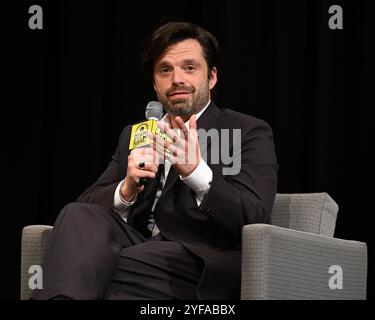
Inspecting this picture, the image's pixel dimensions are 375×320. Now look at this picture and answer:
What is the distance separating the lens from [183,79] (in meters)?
2.36

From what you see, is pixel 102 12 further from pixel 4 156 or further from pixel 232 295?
pixel 232 295

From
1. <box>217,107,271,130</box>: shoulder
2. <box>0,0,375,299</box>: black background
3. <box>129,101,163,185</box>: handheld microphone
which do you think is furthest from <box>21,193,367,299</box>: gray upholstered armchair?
<box>0,0,375,299</box>: black background

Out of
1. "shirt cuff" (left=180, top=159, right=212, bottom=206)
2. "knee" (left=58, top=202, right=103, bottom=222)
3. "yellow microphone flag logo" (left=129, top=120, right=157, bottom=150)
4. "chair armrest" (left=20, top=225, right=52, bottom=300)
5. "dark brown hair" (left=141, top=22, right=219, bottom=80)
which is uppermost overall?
"dark brown hair" (left=141, top=22, right=219, bottom=80)

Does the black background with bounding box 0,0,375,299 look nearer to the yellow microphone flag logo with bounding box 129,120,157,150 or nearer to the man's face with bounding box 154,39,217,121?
the man's face with bounding box 154,39,217,121

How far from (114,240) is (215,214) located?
270 mm

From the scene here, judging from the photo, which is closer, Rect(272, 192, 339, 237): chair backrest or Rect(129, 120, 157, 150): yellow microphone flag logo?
Rect(129, 120, 157, 150): yellow microphone flag logo

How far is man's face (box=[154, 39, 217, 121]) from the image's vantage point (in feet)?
7.72

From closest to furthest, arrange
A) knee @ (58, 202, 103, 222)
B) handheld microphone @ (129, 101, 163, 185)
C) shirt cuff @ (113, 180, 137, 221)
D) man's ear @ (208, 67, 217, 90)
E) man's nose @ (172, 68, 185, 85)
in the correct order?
knee @ (58, 202, 103, 222) → handheld microphone @ (129, 101, 163, 185) → shirt cuff @ (113, 180, 137, 221) → man's nose @ (172, 68, 185, 85) → man's ear @ (208, 67, 217, 90)

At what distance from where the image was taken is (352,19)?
294cm

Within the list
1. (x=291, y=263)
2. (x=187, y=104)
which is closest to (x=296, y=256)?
(x=291, y=263)

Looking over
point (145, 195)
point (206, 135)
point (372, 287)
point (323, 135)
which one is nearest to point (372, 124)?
point (323, 135)

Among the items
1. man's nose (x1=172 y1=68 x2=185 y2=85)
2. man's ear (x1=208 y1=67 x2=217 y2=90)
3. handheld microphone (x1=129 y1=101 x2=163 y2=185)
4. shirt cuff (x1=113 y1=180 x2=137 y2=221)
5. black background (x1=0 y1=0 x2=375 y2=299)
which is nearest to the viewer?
handheld microphone (x1=129 y1=101 x2=163 y2=185)

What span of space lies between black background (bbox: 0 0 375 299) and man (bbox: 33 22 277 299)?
0.65m
